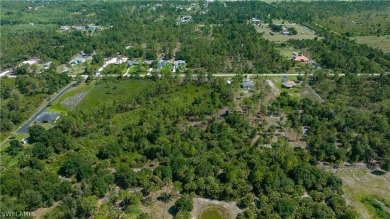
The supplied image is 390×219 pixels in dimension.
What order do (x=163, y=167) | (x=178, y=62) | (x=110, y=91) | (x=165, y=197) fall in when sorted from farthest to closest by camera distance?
(x=178, y=62) < (x=110, y=91) < (x=163, y=167) < (x=165, y=197)

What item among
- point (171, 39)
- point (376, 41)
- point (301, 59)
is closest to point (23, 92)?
point (171, 39)

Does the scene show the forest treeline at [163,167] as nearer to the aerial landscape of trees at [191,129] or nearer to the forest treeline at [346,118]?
the aerial landscape of trees at [191,129]

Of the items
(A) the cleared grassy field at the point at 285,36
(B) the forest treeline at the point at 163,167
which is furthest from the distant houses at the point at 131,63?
(A) the cleared grassy field at the point at 285,36

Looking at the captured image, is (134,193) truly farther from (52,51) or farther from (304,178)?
(52,51)

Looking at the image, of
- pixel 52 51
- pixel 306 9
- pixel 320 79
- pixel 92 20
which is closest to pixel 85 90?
pixel 52 51

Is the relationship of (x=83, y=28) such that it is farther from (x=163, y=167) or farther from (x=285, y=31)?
(x=163, y=167)

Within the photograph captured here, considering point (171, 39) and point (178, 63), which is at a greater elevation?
point (171, 39)

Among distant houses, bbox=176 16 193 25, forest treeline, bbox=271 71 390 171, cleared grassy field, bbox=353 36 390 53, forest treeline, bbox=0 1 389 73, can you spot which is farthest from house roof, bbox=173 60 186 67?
cleared grassy field, bbox=353 36 390 53
